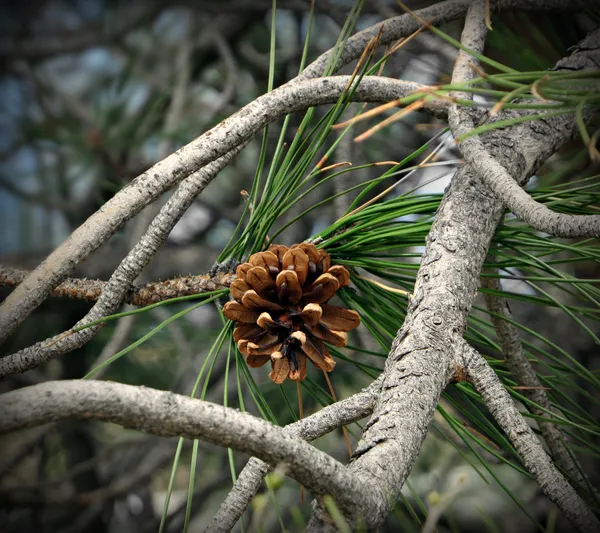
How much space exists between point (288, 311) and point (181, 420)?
0.84 ft

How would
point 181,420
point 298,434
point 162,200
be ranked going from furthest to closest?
point 162,200 → point 298,434 → point 181,420

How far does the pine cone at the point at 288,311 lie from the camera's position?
51cm

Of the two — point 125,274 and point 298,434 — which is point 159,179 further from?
point 298,434

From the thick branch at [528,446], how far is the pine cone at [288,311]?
0.13 meters

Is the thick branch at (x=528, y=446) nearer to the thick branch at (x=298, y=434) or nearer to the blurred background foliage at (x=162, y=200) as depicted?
the thick branch at (x=298, y=434)

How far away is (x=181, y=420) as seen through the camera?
0.92 feet

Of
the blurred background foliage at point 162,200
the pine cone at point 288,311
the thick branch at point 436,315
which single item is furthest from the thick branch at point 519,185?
the blurred background foliage at point 162,200

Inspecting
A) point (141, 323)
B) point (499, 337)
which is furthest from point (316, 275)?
point (141, 323)

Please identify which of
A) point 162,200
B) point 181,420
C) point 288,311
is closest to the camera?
point 181,420

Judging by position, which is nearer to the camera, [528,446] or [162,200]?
[528,446]

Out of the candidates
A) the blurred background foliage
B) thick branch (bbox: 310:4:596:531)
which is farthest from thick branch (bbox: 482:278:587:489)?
the blurred background foliage

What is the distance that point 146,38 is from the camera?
1.75 meters

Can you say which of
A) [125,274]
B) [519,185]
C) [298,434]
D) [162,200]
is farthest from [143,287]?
[162,200]

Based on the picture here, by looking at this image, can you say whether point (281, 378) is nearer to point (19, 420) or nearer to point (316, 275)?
point (316, 275)
